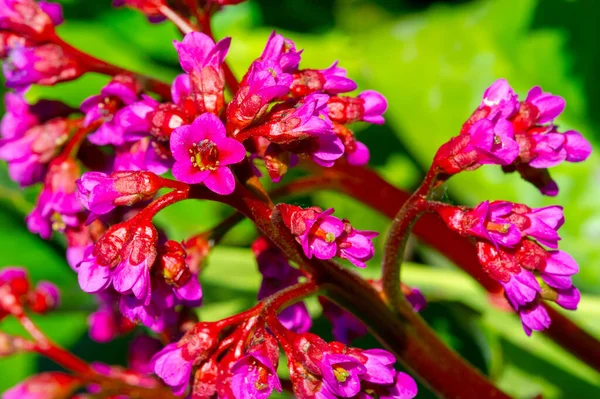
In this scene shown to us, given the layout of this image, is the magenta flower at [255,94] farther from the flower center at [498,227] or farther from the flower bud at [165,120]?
the flower center at [498,227]

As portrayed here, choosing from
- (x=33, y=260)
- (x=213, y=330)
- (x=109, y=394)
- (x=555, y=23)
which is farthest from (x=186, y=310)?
(x=555, y=23)

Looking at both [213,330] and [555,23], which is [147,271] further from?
[555,23]

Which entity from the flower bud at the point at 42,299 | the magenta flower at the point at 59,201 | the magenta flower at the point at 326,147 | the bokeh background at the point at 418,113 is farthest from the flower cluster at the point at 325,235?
the flower bud at the point at 42,299

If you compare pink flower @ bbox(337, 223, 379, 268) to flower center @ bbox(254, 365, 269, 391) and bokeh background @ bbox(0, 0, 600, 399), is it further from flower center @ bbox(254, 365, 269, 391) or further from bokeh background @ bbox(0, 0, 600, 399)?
bokeh background @ bbox(0, 0, 600, 399)

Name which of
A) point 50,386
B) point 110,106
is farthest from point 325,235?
point 50,386

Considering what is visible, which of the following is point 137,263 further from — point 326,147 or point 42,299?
point 42,299

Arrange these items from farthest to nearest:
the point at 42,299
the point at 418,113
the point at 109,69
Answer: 1. the point at 418,113
2. the point at 42,299
3. the point at 109,69

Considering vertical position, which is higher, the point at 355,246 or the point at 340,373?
the point at 355,246
